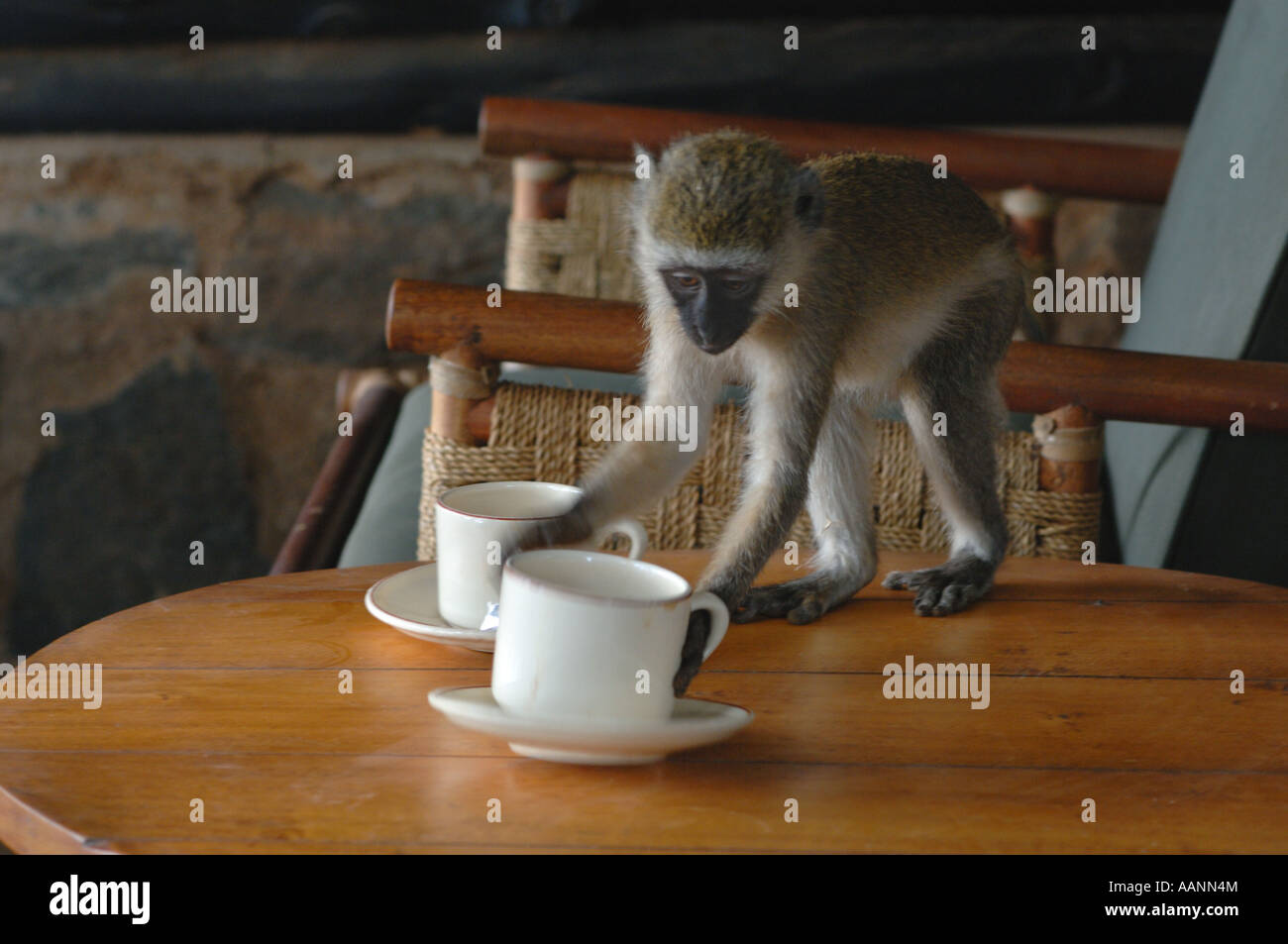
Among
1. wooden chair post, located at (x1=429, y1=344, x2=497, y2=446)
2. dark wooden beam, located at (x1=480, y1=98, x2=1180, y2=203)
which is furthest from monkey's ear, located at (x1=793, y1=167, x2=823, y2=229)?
dark wooden beam, located at (x1=480, y1=98, x2=1180, y2=203)

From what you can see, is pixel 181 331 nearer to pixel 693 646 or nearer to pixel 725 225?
pixel 725 225

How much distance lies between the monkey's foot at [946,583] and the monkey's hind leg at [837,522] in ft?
0.13

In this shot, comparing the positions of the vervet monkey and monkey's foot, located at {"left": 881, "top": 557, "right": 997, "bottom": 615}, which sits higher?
the vervet monkey

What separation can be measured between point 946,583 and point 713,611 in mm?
413

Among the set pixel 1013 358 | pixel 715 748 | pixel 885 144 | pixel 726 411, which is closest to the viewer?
pixel 715 748

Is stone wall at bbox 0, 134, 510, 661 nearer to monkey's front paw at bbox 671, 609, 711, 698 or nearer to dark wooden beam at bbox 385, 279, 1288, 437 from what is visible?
dark wooden beam at bbox 385, 279, 1288, 437

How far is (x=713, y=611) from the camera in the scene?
99cm

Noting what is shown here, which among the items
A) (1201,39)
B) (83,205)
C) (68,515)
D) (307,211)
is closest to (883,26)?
(1201,39)

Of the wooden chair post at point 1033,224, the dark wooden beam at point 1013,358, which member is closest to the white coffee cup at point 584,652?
the dark wooden beam at point 1013,358

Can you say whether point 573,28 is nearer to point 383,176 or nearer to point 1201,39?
point 383,176

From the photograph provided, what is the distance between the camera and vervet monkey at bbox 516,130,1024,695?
1276 mm

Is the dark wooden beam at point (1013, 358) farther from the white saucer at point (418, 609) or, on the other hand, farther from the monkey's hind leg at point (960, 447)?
the white saucer at point (418, 609)

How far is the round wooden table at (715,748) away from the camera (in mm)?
814

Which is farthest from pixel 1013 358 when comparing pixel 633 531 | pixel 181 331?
pixel 181 331
